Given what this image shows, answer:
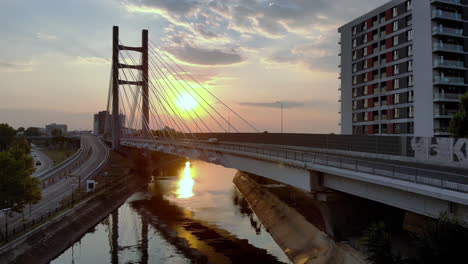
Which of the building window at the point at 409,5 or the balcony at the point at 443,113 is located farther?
the building window at the point at 409,5

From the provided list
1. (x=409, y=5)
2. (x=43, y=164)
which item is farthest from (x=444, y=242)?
(x=43, y=164)

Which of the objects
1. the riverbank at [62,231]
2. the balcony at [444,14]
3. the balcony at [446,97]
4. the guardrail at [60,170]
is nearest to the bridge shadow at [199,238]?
the riverbank at [62,231]

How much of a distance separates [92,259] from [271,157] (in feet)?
59.1

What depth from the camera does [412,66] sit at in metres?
62.2

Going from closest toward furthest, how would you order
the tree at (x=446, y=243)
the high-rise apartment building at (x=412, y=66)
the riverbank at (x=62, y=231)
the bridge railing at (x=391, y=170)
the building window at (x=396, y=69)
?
the tree at (x=446, y=243), the bridge railing at (x=391, y=170), the riverbank at (x=62, y=231), the high-rise apartment building at (x=412, y=66), the building window at (x=396, y=69)

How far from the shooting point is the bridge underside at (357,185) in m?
17.4

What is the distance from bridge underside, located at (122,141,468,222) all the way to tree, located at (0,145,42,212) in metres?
20.0

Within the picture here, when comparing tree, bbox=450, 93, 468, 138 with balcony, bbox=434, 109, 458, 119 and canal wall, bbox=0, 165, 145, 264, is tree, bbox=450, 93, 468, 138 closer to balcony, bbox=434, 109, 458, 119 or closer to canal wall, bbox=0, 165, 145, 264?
balcony, bbox=434, 109, 458, 119

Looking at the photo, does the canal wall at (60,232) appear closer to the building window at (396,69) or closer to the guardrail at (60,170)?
the guardrail at (60,170)

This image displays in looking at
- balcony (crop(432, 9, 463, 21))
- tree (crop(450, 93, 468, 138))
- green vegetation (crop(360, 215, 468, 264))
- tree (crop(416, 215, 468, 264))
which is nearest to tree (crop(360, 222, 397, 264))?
green vegetation (crop(360, 215, 468, 264))

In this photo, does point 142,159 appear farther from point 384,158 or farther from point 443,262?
point 443,262

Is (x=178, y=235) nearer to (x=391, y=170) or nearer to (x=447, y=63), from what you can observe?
(x=391, y=170)

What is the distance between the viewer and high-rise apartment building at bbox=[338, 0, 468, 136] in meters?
59.5

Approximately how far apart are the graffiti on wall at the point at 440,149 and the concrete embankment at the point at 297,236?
10343 millimetres
